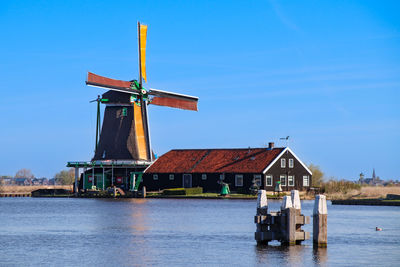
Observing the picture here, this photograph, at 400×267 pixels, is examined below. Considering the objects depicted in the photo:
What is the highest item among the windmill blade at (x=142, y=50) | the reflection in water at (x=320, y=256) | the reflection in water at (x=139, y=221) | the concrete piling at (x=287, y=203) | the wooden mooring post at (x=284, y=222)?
the windmill blade at (x=142, y=50)

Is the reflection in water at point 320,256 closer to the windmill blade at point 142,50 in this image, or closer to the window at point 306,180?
the window at point 306,180

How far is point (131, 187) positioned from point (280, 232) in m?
47.2

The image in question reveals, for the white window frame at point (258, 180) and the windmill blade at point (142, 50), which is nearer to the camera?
the white window frame at point (258, 180)

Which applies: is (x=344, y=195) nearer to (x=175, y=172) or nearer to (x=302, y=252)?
(x=175, y=172)

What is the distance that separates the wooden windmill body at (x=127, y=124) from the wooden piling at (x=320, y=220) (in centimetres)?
4581

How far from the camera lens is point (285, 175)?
67.6 metres

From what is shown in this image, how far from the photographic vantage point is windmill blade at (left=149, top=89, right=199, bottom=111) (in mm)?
70938

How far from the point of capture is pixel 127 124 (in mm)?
68688

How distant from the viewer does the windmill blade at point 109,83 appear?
6563cm

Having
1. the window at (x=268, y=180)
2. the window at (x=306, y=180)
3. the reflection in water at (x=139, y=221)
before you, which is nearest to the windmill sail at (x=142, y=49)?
the window at (x=268, y=180)

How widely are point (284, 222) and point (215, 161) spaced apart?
4563 centimetres

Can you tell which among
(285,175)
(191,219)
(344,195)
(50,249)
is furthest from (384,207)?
(50,249)

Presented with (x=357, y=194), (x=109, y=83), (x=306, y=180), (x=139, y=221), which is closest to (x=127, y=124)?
(x=109, y=83)

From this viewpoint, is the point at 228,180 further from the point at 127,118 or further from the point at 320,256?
the point at 320,256
